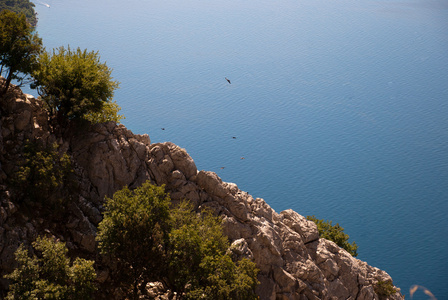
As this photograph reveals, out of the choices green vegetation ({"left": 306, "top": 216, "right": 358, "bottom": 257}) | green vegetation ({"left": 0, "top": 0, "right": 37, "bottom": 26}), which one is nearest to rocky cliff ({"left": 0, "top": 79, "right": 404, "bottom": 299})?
green vegetation ({"left": 306, "top": 216, "right": 358, "bottom": 257})

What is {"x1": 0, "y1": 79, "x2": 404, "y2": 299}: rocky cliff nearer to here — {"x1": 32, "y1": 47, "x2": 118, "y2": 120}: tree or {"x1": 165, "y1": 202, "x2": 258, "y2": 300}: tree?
{"x1": 32, "y1": 47, "x2": 118, "y2": 120}: tree

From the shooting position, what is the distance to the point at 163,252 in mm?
36125

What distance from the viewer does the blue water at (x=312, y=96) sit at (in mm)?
85375

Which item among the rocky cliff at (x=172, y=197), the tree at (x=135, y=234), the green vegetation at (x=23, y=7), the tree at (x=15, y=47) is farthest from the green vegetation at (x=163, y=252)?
the green vegetation at (x=23, y=7)

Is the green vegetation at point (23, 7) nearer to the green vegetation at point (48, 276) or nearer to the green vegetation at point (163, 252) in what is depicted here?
the green vegetation at point (163, 252)

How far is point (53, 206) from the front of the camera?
37.8 metres

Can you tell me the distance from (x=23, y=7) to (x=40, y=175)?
105 m

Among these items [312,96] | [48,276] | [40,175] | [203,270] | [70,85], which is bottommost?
[48,276]

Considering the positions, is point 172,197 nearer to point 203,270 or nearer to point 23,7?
point 203,270

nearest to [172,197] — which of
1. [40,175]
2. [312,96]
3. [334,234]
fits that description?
[40,175]

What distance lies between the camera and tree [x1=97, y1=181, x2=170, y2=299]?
116 feet

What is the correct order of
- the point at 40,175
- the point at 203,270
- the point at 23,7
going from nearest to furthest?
the point at 203,270 → the point at 40,175 → the point at 23,7

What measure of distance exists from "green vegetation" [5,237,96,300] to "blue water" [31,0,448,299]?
56116mm

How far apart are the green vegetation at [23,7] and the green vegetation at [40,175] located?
308 ft
